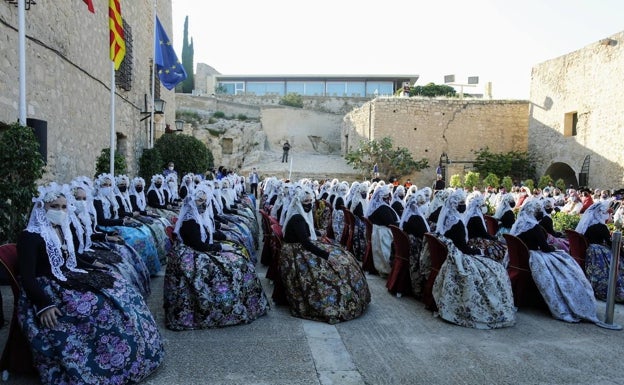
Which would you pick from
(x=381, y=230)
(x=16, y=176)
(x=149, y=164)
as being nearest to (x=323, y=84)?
(x=149, y=164)

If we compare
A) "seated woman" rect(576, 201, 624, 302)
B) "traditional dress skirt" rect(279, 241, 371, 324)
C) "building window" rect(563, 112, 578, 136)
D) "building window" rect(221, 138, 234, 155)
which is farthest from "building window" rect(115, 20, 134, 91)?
"building window" rect(563, 112, 578, 136)

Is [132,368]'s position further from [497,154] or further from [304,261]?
[497,154]

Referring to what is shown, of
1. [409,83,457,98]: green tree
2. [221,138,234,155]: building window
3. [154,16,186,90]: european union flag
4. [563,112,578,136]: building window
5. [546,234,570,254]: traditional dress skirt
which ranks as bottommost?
[546,234,570,254]: traditional dress skirt

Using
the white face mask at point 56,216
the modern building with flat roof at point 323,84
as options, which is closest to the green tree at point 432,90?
the modern building with flat roof at point 323,84

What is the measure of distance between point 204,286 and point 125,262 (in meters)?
1.11

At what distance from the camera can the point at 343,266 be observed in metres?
5.30

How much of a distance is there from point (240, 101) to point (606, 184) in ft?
97.5

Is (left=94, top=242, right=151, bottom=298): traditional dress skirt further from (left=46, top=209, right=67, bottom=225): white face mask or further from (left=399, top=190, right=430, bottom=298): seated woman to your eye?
(left=399, top=190, right=430, bottom=298): seated woman

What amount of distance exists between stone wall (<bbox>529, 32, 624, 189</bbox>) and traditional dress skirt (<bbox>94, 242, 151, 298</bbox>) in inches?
749

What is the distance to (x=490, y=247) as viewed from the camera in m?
6.41

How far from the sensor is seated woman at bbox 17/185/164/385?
3.35 m

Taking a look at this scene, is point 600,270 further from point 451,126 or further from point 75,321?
point 451,126

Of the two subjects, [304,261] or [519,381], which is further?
[304,261]

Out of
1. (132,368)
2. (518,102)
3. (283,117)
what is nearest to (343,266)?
(132,368)
